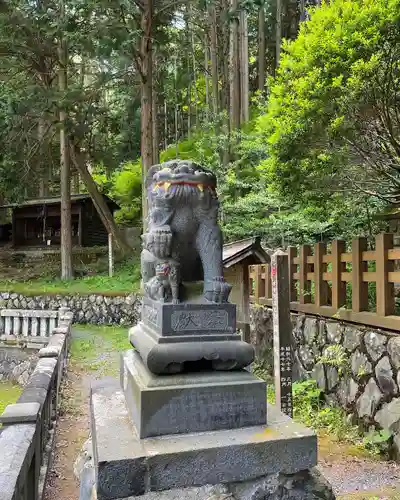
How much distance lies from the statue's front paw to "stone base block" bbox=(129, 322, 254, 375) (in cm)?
22

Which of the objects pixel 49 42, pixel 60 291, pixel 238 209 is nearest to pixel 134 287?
pixel 60 291

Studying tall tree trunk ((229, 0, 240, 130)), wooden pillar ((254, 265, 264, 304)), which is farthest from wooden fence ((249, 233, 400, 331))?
tall tree trunk ((229, 0, 240, 130))

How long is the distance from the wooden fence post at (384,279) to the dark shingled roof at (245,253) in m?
1.91

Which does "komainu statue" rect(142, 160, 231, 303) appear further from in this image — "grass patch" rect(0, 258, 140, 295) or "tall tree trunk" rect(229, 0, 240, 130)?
"tall tree trunk" rect(229, 0, 240, 130)

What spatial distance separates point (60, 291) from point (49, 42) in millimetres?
9414

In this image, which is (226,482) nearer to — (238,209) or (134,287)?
(238,209)

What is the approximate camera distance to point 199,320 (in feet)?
8.64

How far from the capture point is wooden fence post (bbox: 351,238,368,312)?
550 centimetres

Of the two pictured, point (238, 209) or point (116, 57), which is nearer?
point (238, 209)

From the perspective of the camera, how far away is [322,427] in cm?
547

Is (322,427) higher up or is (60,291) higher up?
(60,291)

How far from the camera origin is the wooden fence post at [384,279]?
16.4 ft

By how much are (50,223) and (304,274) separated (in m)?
20.1

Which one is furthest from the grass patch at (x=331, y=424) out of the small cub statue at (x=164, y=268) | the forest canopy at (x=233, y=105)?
the small cub statue at (x=164, y=268)
